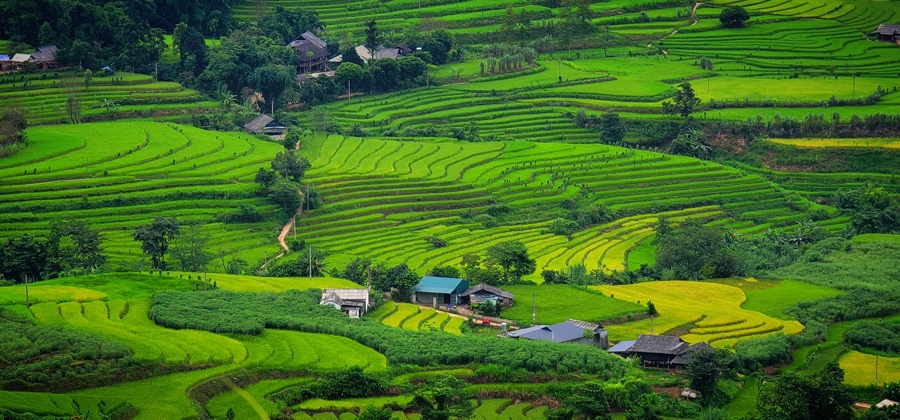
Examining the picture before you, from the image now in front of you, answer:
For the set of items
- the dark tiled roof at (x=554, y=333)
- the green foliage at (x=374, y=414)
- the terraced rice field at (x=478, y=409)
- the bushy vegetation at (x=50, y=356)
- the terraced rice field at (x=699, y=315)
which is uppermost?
the bushy vegetation at (x=50, y=356)

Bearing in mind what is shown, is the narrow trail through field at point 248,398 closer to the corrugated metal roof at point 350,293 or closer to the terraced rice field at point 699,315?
the corrugated metal roof at point 350,293

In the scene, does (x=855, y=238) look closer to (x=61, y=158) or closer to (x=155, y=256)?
(x=155, y=256)

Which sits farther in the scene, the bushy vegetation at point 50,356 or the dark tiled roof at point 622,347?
the dark tiled roof at point 622,347

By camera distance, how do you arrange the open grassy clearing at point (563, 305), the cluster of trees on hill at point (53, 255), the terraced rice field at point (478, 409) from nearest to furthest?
the terraced rice field at point (478, 409) < the open grassy clearing at point (563, 305) < the cluster of trees on hill at point (53, 255)

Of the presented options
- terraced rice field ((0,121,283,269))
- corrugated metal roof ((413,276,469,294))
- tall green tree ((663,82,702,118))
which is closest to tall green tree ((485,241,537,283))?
corrugated metal roof ((413,276,469,294))

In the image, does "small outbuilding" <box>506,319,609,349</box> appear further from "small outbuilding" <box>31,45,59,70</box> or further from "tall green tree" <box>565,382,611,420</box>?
"small outbuilding" <box>31,45,59,70</box>

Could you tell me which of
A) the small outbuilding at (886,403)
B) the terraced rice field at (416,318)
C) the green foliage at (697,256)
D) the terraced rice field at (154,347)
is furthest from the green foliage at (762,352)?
the terraced rice field at (154,347)
